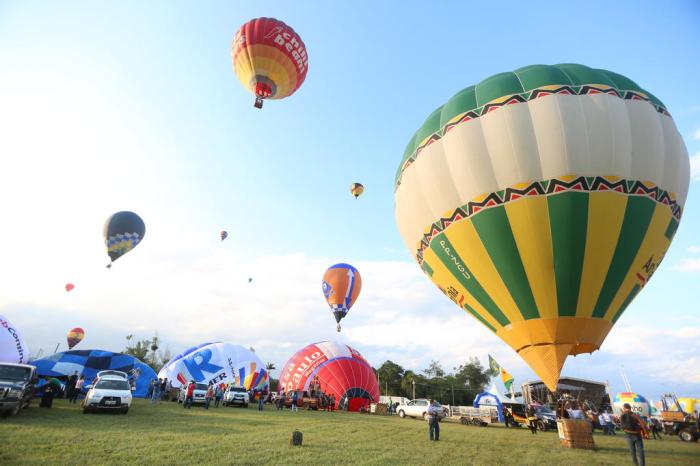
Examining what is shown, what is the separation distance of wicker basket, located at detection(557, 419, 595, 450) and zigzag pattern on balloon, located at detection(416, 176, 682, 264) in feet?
24.0

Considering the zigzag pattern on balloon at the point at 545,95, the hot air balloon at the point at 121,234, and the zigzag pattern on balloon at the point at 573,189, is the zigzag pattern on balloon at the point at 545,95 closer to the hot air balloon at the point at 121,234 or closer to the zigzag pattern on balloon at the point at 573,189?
the zigzag pattern on balloon at the point at 573,189

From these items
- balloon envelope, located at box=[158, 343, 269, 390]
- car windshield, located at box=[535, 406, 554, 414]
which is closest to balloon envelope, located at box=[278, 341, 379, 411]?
balloon envelope, located at box=[158, 343, 269, 390]

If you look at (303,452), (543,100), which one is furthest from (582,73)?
(303,452)

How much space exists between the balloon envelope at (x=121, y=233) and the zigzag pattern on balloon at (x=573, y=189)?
2051 cm

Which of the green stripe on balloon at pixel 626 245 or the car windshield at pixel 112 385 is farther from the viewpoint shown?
the car windshield at pixel 112 385

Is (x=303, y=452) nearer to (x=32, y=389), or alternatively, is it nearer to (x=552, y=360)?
(x=552, y=360)

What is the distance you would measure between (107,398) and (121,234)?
11965 millimetres

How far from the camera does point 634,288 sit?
37.1ft

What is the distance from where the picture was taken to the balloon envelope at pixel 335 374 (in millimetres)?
25953

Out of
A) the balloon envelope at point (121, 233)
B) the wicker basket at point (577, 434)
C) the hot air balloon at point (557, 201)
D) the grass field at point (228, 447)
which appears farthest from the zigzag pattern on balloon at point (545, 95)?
the balloon envelope at point (121, 233)

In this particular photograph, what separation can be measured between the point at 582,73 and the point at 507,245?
6.22 m

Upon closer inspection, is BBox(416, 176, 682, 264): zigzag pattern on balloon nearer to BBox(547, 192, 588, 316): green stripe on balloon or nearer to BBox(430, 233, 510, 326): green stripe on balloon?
BBox(547, 192, 588, 316): green stripe on balloon

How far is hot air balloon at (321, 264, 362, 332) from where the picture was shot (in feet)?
92.5

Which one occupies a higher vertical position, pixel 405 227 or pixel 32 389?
pixel 405 227
